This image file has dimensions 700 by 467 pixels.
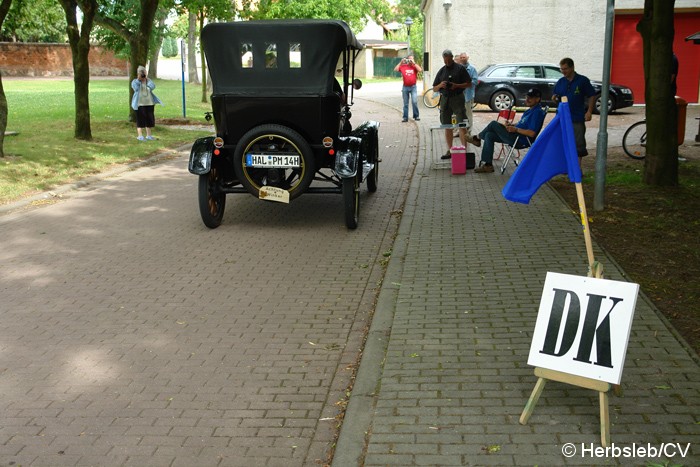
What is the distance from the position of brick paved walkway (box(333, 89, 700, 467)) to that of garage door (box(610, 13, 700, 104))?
22.1 metres

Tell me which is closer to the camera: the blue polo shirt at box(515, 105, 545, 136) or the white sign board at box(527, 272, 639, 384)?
the white sign board at box(527, 272, 639, 384)

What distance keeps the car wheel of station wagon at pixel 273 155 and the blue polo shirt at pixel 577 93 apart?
180 inches

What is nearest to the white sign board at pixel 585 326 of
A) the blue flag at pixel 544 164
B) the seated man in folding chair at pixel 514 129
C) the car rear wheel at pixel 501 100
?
the blue flag at pixel 544 164

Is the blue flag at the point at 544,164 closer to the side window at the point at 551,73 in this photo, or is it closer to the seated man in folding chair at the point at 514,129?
the seated man in folding chair at the point at 514,129

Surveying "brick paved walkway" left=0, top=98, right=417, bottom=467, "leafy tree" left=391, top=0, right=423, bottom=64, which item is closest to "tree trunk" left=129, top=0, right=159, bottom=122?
"brick paved walkway" left=0, top=98, right=417, bottom=467

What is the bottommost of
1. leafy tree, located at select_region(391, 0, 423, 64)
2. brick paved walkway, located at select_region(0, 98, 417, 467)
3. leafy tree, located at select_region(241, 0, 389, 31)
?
brick paved walkway, located at select_region(0, 98, 417, 467)

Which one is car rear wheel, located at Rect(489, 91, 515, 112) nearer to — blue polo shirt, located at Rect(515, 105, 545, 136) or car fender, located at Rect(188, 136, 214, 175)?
blue polo shirt, located at Rect(515, 105, 545, 136)

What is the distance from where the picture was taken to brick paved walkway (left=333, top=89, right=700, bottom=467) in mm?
4082

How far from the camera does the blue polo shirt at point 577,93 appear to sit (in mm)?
11523

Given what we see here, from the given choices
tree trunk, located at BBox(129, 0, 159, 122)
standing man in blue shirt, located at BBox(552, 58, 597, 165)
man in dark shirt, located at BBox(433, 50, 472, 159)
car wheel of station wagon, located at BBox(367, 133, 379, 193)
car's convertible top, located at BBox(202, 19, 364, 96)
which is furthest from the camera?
tree trunk, located at BBox(129, 0, 159, 122)

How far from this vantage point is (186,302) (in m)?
6.82

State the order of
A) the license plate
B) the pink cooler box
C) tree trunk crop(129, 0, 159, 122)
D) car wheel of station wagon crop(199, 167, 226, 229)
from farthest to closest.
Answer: tree trunk crop(129, 0, 159, 122)
the pink cooler box
car wheel of station wagon crop(199, 167, 226, 229)
the license plate

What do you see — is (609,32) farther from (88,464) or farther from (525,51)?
(525,51)

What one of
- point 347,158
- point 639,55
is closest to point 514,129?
point 347,158
